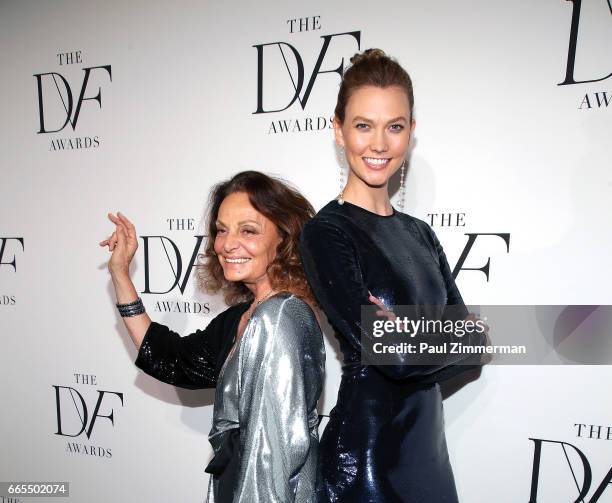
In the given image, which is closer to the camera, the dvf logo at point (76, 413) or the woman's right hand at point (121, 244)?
the woman's right hand at point (121, 244)

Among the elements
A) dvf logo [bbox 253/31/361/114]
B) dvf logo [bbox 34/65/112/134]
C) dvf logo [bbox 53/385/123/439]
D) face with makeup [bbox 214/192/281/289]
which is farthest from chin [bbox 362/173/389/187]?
dvf logo [bbox 53/385/123/439]

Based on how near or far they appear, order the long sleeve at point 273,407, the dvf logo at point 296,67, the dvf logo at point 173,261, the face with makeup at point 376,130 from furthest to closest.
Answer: the dvf logo at point 173,261 < the dvf logo at point 296,67 < the face with makeup at point 376,130 < the long sleeve at point 273,407

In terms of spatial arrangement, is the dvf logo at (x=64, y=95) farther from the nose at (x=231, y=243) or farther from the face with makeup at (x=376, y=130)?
the face with makeup at (x=376, y=130)

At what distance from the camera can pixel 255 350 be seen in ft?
3.30

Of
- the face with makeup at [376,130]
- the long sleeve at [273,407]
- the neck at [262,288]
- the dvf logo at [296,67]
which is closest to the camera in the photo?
the long sleeve at [273,407]

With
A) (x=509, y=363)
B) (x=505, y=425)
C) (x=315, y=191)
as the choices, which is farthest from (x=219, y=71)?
(x=505, y=425)

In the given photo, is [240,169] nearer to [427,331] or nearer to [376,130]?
[376,130]

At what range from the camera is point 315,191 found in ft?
5.38

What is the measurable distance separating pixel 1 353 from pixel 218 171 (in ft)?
4.68

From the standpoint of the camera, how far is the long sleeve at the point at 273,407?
3.17ft

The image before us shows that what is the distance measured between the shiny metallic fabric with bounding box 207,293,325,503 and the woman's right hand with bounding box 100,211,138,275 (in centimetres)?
58

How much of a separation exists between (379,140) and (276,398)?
611 mm

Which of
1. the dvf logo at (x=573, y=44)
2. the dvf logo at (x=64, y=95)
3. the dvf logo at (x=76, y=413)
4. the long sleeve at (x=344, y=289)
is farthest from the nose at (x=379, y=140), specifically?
the dvf logo at (x=76, y=413)
